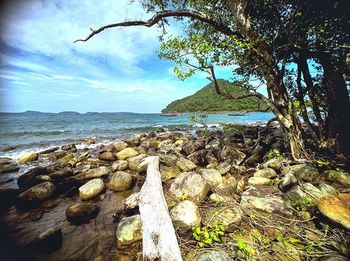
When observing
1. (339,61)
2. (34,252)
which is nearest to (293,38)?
(339,61)

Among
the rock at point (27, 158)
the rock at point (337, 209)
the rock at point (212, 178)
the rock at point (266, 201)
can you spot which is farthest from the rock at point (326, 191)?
the rock at point (27, 158)

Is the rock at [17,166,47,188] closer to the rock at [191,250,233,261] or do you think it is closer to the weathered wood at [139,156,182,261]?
the weathered wood at [139,156,182,261]

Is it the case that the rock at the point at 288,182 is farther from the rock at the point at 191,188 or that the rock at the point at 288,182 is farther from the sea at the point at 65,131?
the sea at the point at 65,131

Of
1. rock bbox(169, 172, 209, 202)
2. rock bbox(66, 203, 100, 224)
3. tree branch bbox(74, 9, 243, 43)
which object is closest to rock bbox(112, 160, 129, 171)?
rock bbox(66, 203, 100, 224)

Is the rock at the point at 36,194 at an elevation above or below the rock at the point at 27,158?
above

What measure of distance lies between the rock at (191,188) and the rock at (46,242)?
2546 mm

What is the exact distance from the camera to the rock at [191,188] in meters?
4.63

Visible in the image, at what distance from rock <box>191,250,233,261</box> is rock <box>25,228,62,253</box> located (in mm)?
2789

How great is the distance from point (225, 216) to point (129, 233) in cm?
189


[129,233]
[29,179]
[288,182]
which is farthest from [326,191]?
[29,179]

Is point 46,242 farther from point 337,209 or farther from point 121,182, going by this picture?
point 337,209

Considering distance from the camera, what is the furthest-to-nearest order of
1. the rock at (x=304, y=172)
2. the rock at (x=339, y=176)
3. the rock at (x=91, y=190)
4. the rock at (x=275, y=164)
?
the rock at (x=275, y=164) < the rock at (x=91, y=190) < the rock at (x=304, y=172) < the rock at (x=339, y=176)

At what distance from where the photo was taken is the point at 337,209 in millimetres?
3404

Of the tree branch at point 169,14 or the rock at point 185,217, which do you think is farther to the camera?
the tree branch at point 169,14
